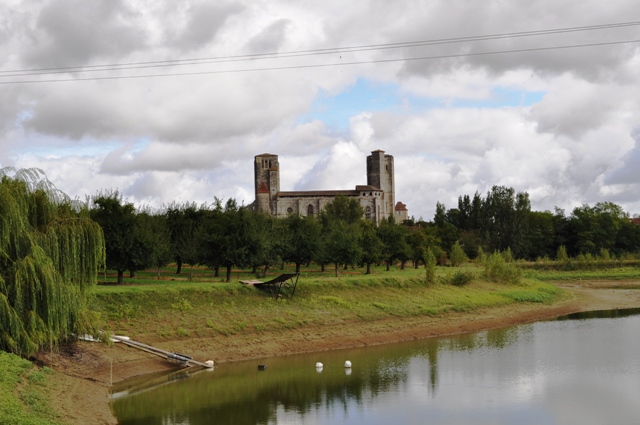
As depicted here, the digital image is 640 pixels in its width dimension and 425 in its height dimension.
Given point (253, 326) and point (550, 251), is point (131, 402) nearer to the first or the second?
point (253, 326)

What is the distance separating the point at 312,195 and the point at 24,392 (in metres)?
128

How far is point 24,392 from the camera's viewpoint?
69.3ft

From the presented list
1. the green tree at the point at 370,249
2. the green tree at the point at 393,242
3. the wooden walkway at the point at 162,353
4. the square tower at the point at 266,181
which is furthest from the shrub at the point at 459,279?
the square tower at the point at 266,181

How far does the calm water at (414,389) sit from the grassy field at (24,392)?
2.71m

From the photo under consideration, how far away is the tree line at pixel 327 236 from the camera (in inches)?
1799

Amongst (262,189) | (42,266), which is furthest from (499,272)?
(262,189)

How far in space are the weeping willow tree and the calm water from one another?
361 cm

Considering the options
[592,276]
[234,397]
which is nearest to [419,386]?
[234,397]

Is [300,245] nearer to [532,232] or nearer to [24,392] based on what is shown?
[24,392]

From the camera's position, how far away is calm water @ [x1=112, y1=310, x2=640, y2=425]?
77.6 feet

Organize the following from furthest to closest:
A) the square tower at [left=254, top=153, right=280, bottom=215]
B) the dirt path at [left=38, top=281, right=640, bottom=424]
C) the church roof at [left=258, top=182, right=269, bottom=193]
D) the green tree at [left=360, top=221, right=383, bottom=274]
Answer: the church roof at [left=258, top=182, right=269, bottom=193] < the square tower at [left=254, top=153, right=280, bottom=215] < the green tree at [left=360, top=221, right=383, bottom=274] < the dirt path at [left=38, top=281, right=640, bottom=424]

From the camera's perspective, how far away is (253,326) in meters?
36.9

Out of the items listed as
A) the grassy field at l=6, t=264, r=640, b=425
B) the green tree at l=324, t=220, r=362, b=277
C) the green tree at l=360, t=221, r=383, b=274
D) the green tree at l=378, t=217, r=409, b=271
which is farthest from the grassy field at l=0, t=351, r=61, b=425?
the green tree at l=378, t=217, r=409, b=271

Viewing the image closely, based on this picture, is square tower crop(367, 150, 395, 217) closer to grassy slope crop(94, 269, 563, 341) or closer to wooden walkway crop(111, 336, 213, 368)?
grassy slope crop(94, 269, 563, 341)
